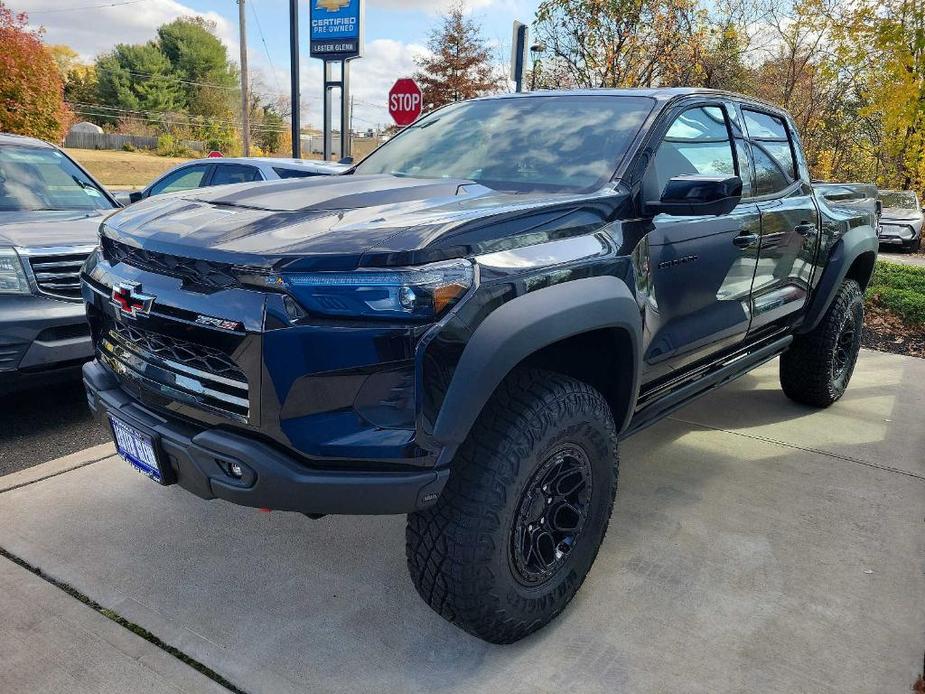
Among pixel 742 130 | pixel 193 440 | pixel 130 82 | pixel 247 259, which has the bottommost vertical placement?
pixel 193 440

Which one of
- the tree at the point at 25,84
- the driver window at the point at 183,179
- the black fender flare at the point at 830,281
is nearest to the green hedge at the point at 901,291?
the black fender flare at the point at 830,281

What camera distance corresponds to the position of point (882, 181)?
17438 millimetres

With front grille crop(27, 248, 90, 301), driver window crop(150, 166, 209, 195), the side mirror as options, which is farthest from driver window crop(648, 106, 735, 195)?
driver window crop(150, 166, 209, 195)

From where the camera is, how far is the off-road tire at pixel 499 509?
214 cm

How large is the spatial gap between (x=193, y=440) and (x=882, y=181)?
19.1 meters

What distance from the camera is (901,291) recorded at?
803 cm

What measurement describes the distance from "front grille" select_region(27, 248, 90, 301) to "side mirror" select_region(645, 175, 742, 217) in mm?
3072

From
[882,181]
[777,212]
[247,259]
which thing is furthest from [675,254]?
[882,181]

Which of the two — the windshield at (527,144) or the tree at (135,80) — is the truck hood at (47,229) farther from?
the tree at (135,80)

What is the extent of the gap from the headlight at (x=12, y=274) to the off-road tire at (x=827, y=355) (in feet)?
14.5

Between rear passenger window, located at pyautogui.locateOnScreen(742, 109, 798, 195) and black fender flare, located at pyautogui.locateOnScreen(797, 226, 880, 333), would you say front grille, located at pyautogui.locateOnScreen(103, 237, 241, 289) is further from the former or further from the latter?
black fender flare, located at pyautogui.locateOnScreen(797, 226, 880, 333)

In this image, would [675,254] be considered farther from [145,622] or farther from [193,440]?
[145,622]

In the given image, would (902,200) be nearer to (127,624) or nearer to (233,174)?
(233,174)

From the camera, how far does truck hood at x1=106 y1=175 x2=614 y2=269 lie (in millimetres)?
1943
